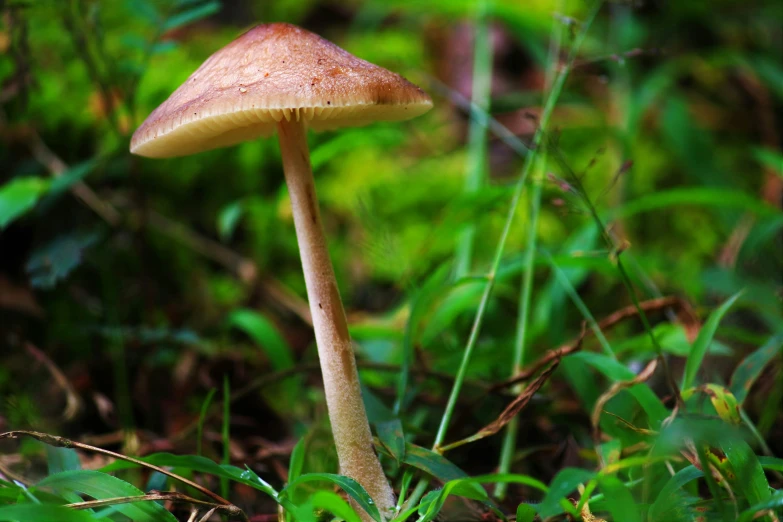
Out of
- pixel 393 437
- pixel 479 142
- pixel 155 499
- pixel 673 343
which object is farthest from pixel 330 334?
pixel 479 142

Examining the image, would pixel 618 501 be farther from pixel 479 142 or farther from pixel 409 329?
pixel 479 142

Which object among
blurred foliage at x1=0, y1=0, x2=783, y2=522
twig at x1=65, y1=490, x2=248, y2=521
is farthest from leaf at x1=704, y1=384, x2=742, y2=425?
twig at x1=65, y1=490, x2=248, y2=521

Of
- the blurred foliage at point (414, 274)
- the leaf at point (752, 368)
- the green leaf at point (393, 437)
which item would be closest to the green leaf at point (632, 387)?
the blurred foliage at point (414, 274)

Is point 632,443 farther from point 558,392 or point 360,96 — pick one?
point 360,96

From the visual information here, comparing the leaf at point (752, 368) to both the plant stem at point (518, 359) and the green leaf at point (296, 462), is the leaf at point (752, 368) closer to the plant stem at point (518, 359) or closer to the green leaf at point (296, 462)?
the plant stem at point (518, 359)

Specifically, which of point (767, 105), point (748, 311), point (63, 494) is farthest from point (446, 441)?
point (767, 105)

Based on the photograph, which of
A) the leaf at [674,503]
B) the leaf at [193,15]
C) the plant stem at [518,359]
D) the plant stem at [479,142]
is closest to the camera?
the leaf at [674,503]

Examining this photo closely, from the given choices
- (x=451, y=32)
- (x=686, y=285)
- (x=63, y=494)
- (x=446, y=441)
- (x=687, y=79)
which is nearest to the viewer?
(x=63, y=494)
